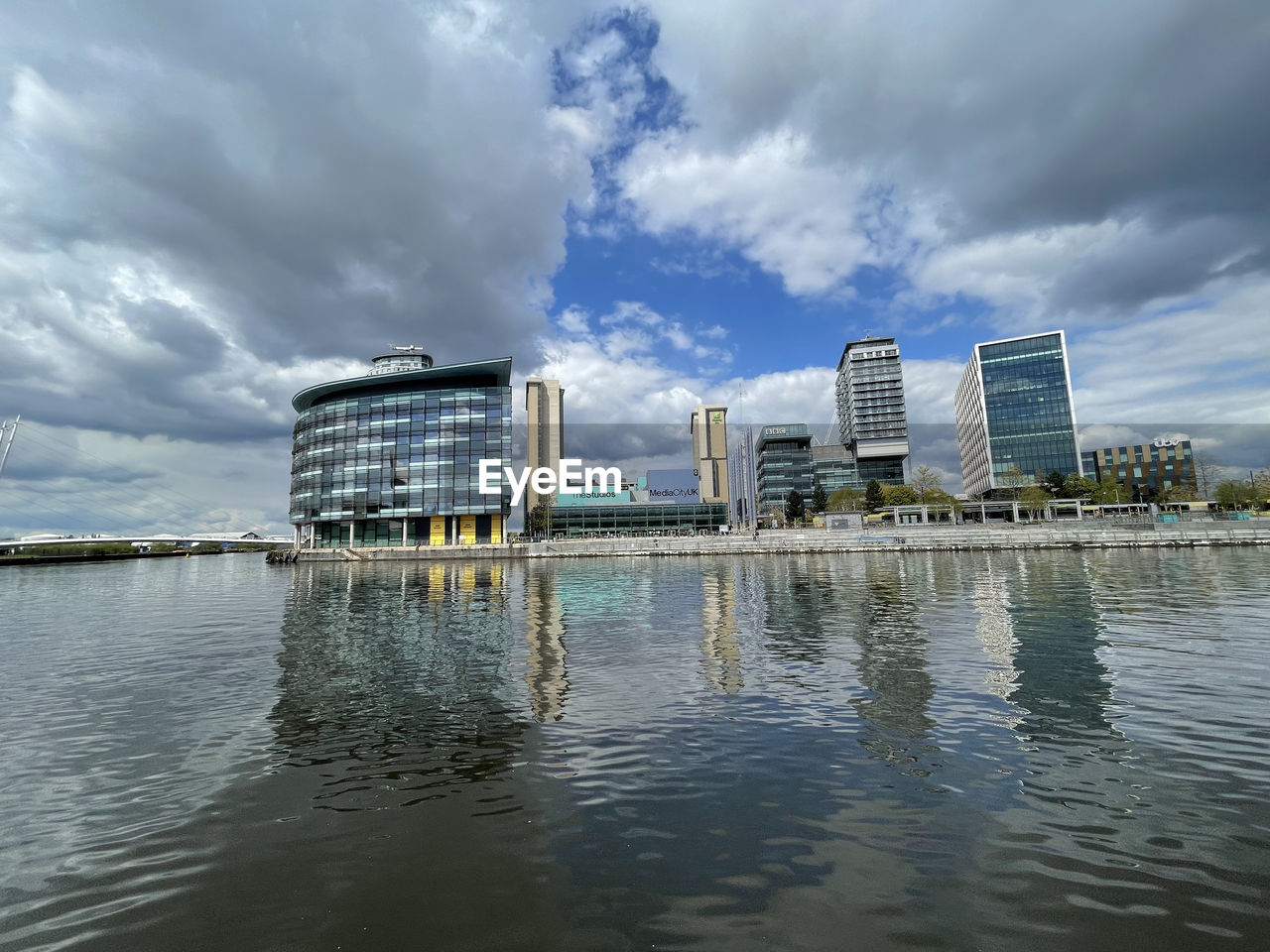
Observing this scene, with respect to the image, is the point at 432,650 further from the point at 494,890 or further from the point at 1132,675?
the point at 1132,675

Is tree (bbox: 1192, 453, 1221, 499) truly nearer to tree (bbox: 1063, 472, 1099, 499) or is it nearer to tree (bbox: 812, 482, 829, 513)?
tree (bbox: 1063, 472, 1099, 499)

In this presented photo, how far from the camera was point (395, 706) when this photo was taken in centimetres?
A: 1439

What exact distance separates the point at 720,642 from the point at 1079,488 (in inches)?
6095

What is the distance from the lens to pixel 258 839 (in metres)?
8.05

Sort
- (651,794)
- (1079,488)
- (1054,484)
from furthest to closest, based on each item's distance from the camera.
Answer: (1054,484) < (1079,488) < (651,794)

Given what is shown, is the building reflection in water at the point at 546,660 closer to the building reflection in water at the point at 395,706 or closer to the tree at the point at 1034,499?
the building reflection in water at the point at 395,706

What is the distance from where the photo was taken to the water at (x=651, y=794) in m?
6.02

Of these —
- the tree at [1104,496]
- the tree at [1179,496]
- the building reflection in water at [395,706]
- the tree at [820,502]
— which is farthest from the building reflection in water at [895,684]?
the tree at [1179,496]

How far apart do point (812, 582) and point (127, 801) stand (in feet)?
145

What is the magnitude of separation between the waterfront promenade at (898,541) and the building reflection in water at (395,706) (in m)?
75.7

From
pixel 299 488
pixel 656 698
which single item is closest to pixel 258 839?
pixel 656 698

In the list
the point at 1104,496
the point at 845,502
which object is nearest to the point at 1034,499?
the point at 1104,496

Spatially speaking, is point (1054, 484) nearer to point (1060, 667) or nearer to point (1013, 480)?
point (1013, 480)

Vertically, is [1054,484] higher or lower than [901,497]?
higher
